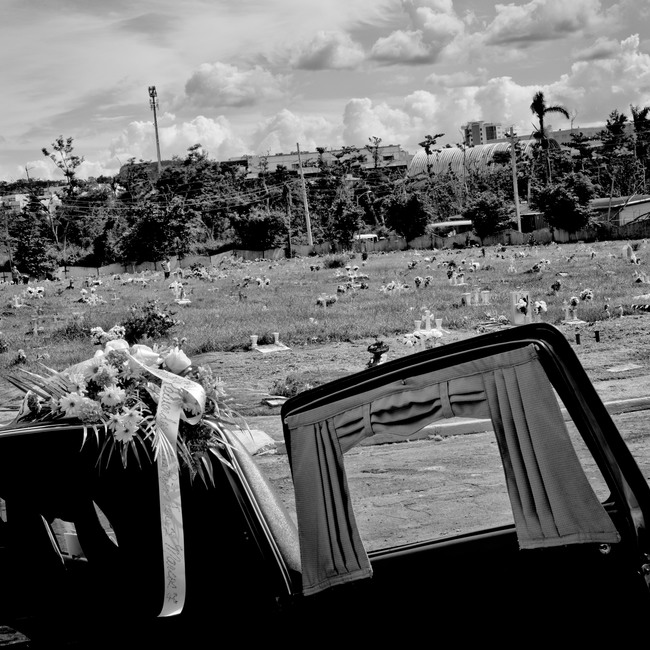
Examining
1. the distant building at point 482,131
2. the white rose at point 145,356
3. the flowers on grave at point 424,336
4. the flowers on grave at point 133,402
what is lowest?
the flowers on grave at point 424,336

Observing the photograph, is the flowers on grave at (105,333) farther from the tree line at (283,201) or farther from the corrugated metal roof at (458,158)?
the corrugated metal roof at (458,158)

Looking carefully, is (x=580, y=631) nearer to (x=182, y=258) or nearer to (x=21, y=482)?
(x=21, y=482)

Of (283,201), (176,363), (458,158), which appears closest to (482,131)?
(458,158)

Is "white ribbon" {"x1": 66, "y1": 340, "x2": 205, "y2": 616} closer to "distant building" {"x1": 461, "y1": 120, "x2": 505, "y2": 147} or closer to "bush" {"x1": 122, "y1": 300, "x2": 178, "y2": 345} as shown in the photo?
"bush" {"x1": 122, "y1": 300, "x2": 178, "y2": 345}

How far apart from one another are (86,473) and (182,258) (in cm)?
6381

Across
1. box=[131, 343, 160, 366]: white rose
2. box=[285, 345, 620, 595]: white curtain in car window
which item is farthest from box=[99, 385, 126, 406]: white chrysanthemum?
box=[285, 345, 620, 595]: white curtain in car window

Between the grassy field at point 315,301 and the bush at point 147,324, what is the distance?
29 centimetres

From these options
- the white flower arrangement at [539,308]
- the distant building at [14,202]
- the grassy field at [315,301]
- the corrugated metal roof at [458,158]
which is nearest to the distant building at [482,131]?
the corrugated metal roof at [458,158]

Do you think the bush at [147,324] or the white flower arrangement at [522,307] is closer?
the white flower arrangement at [522,307]

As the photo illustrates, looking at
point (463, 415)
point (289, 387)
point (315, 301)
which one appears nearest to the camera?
point (463, 415)

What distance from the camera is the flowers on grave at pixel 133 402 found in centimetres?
313

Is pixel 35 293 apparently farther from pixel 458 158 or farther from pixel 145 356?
pixel 458 158

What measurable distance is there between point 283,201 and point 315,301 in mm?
62594

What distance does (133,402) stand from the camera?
3289 millimetres
